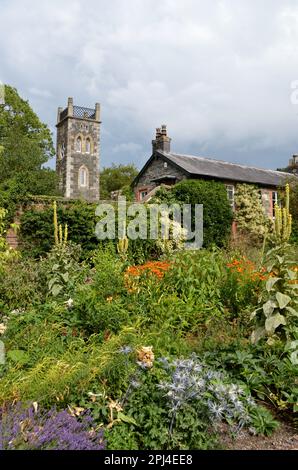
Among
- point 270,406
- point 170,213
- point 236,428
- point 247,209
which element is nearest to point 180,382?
point 236,428

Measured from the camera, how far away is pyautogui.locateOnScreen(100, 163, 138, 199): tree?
48.3 m

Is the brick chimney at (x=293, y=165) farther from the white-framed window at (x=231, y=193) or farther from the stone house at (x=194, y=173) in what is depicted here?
the white-framed window at (x=231, y=193)

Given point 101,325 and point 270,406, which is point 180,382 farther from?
point 101,325

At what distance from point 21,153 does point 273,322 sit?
23.4m

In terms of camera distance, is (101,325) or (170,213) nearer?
(101,325)

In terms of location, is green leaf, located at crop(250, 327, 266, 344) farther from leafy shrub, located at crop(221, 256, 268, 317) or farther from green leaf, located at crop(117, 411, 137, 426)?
green leaf, located at crop(117, 411, 137, 426)

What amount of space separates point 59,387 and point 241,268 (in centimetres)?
383

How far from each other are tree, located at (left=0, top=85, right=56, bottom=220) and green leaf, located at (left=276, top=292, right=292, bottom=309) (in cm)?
1044

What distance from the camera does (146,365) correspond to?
3.61 m

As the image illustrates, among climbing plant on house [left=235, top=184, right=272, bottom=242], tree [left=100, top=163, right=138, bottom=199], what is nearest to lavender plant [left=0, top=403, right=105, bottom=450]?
climbing plant on house [left=235, top=184, right=272, bottom=242]

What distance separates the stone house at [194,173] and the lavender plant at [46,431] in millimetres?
18493

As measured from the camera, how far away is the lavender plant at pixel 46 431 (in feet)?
9.48
